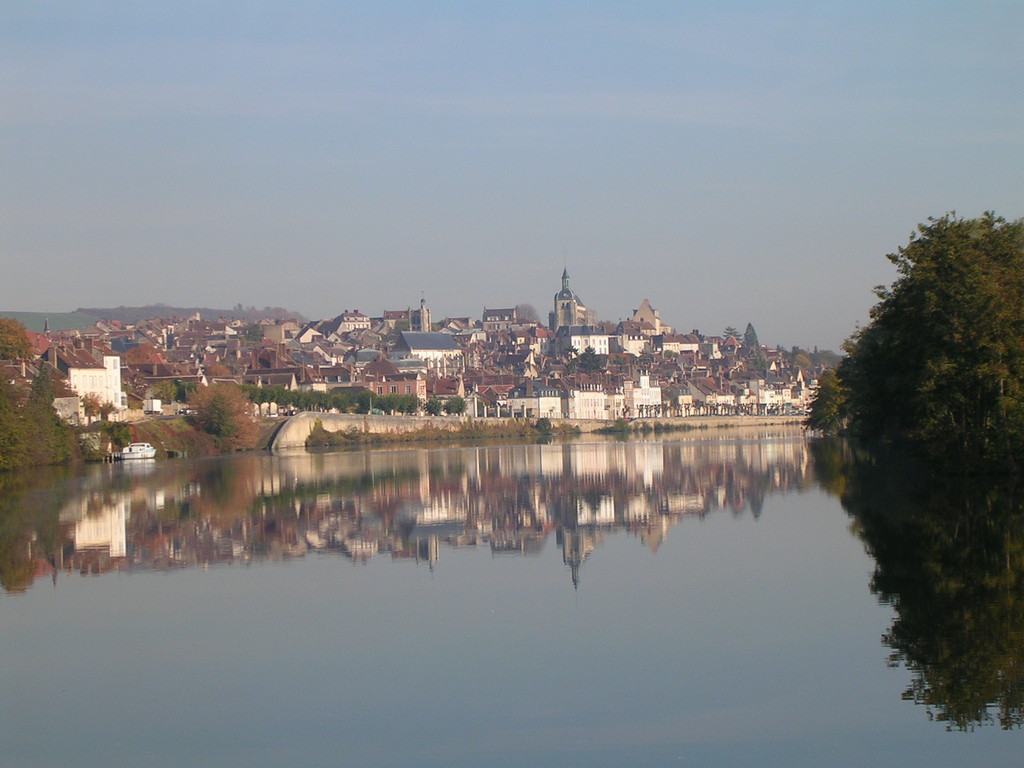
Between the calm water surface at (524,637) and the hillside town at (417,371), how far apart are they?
39.6 metres

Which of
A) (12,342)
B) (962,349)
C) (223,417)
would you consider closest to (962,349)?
(962,349)

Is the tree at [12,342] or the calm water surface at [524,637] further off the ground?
the tree at [12,342]

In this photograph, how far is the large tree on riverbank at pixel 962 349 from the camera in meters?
29.9

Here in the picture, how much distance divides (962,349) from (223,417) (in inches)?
1977

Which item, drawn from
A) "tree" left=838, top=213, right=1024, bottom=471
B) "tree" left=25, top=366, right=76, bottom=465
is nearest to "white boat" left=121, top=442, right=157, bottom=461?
"tree" left=25, top=366, right=76, bottom=465

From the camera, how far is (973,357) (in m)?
30.2

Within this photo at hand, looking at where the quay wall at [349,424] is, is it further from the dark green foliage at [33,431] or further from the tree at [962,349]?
the tree at [962,349]

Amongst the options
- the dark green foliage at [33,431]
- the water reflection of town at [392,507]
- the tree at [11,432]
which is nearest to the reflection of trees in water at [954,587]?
the water reflection of town at [392,507]

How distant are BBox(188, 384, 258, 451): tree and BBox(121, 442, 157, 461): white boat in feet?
27.1

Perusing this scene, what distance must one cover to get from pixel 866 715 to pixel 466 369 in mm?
150687

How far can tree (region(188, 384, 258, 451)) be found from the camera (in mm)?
73875

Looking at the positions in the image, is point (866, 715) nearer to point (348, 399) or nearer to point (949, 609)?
point (949, 609)

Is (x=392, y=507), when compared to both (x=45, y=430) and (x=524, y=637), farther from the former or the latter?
(x=45, y=430)

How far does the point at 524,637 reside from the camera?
14.6m
